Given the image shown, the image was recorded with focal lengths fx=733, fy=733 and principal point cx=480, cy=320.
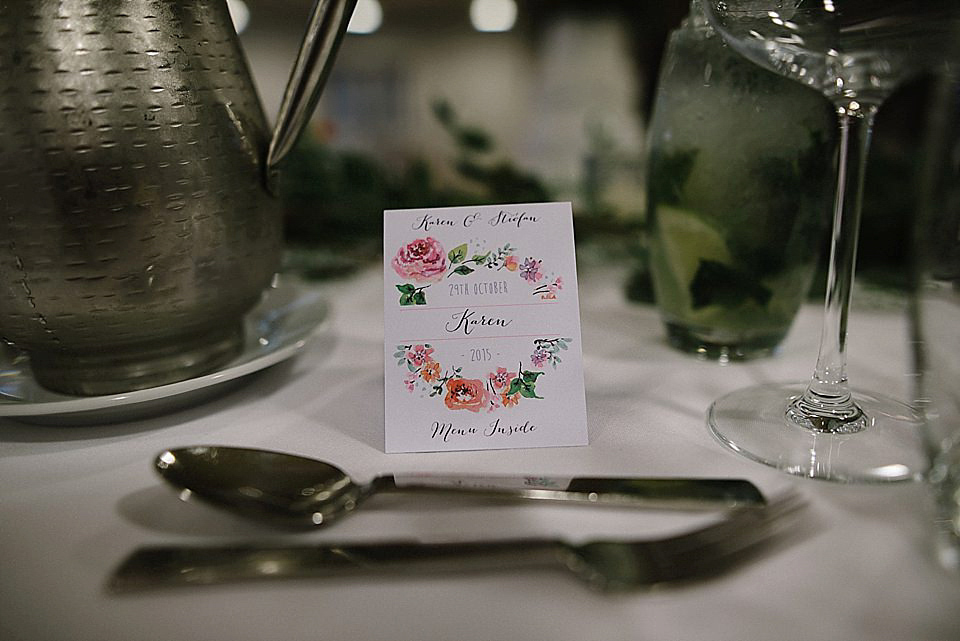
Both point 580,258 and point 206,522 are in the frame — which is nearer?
point 206,522

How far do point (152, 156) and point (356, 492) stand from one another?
196mm

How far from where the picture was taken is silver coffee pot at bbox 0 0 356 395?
13.6 inches

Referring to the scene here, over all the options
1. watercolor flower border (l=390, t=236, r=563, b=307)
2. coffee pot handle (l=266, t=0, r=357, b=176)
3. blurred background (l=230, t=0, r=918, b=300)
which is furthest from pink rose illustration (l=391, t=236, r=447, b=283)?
blurred background (l=230, t=0, r=918, b=300)

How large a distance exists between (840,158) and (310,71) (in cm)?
29

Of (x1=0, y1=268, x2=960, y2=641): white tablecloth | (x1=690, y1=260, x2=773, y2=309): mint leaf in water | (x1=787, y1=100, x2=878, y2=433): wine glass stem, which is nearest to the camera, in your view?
(x1=0, y1=268, x2=960, y2=641): white tablecloth

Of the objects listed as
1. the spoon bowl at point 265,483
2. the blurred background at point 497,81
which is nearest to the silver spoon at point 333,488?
the spoon bowl at point 265,483

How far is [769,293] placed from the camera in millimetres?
476

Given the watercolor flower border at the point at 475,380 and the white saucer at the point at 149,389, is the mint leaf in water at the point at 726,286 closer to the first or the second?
the watercolor flower border at the point at 475,380

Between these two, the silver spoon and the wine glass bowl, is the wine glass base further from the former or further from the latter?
the wine glass bowl

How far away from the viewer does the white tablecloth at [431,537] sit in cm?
25

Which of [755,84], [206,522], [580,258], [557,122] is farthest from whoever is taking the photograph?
[557,122]

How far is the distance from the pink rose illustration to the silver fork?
0.15 m

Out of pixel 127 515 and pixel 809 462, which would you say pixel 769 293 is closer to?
pixel 809 462

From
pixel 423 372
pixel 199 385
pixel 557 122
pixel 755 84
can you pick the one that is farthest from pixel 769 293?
pixel 557 122
